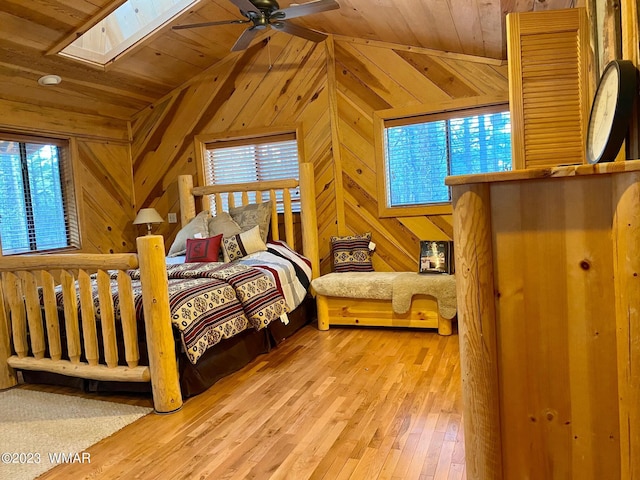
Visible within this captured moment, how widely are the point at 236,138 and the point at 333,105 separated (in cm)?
112

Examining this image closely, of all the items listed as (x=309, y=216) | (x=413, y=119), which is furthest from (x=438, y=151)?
(x=309, y=216)

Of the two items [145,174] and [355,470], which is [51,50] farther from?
[355,470]

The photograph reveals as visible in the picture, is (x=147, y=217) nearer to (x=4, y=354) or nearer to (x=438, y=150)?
(x=4, y=354)

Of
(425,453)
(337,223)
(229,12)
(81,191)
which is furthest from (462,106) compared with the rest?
(81,191)

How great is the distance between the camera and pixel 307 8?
9.68 ft

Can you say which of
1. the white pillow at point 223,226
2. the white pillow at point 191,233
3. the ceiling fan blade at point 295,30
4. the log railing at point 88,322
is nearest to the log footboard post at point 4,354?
the log railing at point 88,322

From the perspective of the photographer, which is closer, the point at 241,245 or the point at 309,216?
the point at 241,245

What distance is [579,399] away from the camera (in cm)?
119

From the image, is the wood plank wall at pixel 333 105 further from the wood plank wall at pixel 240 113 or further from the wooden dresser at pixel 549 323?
the wooden dresser at pixel 549 323

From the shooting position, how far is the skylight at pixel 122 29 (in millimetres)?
3904

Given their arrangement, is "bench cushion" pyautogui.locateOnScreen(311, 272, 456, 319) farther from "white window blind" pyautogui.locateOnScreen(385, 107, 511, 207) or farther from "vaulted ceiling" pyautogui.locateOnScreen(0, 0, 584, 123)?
"vaulted ceiling" pyautogui.locateOnScreen(0, 0, 584, 123)

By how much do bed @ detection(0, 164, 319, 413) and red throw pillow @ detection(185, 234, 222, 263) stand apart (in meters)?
0.30

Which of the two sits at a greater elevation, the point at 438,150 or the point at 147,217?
the point at 438,150

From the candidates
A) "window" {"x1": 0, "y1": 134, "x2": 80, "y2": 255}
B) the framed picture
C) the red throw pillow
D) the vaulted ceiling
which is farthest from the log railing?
the framed picture
